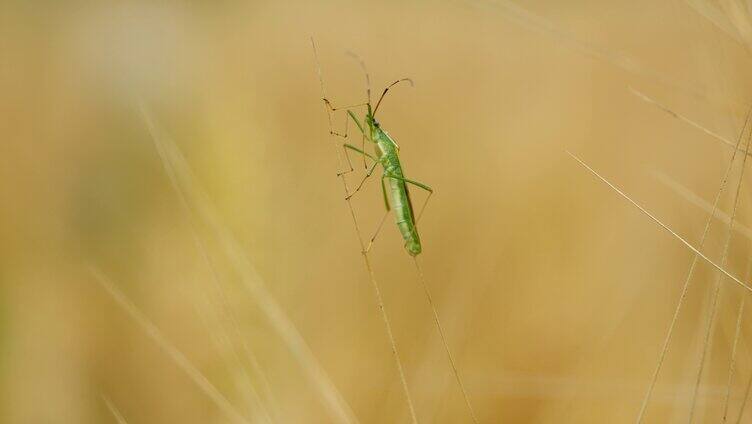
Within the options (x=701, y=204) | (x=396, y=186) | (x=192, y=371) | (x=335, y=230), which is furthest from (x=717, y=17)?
(x=335, y=230)

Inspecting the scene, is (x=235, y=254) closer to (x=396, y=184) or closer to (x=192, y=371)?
(x=192, y=371)

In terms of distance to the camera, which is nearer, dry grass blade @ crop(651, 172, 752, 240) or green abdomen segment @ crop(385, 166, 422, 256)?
dry grass blade @ crop(651, 172, 752, 240)

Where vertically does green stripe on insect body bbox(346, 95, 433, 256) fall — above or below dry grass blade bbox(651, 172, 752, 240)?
above

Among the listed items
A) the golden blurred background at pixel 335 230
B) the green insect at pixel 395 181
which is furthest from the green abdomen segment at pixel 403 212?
the golden blurred background at pixel 335 230

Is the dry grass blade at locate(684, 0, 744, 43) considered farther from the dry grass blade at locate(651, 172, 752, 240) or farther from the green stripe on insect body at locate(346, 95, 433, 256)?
the green stripe on insect body at locate(346, 95, 433, 256)

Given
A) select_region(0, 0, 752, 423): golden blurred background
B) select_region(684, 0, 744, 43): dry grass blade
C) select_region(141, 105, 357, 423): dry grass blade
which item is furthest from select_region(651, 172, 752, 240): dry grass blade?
select_region(141, 105, 357, 423): dry grass blade

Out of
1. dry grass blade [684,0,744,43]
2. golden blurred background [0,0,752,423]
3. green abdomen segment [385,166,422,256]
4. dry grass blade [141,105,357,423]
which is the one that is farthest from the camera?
golden blurred background [0,0,752,423]
